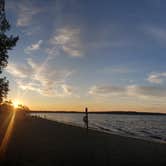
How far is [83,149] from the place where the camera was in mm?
20516

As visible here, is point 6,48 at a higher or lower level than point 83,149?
higher

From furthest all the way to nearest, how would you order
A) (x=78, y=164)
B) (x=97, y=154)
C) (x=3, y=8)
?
(x=3, y=8)
(x=97, y=154)
(x=78, y=164)

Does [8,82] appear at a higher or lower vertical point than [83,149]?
higher

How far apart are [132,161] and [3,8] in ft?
48.9

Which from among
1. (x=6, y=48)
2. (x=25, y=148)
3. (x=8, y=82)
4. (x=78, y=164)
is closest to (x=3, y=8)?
(x=6, y=48)

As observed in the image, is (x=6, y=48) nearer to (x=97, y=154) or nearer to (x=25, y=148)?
(x=25, y=148)

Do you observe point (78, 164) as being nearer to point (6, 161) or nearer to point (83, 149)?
point (6, 161)

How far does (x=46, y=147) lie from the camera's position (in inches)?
795

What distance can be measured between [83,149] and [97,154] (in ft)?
7.21

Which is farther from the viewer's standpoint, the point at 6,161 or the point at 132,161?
the point at 132,161

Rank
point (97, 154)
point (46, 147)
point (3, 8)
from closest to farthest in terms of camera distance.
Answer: point (97, 154)
point (46, 147)
point (3, 8)

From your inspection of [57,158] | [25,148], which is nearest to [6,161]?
[57,158]

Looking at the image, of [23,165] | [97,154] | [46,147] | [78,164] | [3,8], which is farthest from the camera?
[3,8]

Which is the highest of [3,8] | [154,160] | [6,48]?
[3,8]
